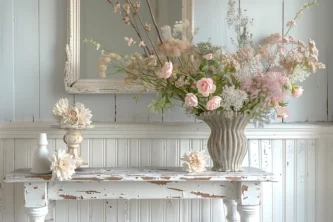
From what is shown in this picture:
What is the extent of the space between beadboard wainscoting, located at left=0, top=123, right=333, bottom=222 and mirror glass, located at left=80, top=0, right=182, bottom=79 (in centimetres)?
26

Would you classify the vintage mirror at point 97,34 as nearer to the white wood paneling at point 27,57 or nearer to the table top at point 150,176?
the white wood paneling at point 27,57

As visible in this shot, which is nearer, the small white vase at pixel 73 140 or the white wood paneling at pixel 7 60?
the small white vase at pixel 73 140

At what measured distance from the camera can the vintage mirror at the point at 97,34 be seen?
1715 mm

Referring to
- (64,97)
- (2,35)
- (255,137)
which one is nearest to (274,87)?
(255,137)

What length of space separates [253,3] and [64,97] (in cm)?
82

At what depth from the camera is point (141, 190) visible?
4.82 feet

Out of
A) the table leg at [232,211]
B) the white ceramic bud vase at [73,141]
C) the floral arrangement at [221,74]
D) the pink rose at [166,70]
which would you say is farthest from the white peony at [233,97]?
the white ceramic bud vase at [73,141]

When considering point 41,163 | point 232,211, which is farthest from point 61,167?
point 232,211

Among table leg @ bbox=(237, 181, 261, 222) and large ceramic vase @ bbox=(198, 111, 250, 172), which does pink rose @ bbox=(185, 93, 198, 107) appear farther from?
table leg @ bbox=(237, 181, 261, 222)

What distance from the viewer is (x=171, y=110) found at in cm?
176

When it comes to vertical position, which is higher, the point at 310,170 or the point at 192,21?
the point at 192,21

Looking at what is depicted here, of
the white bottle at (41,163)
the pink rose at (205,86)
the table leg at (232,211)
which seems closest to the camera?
the pink rose at (205,86)

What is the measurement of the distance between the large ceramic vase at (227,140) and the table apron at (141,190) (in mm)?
69

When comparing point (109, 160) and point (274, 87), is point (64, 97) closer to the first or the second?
point (109, 160)
